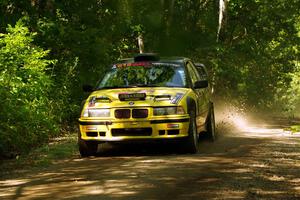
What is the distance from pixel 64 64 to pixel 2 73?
15.2 ft

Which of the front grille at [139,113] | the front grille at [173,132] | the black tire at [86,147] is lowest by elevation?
the black tire at [86,147]

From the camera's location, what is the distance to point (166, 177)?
7539 millimetres

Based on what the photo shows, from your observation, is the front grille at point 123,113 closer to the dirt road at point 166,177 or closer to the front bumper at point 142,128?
the front bumper at point 142,128

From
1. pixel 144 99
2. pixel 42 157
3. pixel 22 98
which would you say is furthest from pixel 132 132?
pixel 22 98

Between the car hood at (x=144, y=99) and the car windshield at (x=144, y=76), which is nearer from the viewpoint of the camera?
the car hood at (x=144, y=99)

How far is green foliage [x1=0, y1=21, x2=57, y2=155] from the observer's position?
11.0 metres

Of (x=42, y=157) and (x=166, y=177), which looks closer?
(x=166, y=177)

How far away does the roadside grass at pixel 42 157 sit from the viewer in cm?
920

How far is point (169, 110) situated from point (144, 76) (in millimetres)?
1436

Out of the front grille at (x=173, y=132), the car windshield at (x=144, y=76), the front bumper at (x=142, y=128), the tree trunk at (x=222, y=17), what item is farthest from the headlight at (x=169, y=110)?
the tree trunk at (x=222, y=17)

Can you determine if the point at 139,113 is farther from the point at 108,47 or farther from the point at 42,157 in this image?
the point at 108,47

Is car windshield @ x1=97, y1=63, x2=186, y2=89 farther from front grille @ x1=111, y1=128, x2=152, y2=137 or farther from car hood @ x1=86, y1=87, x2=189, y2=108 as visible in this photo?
front grille @ x1=111, y1=128, x2=152, y2=137

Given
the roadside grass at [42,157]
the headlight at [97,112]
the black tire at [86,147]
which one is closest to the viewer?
the roadside grass at [42,157]

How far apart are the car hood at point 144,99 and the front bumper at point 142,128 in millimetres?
291
